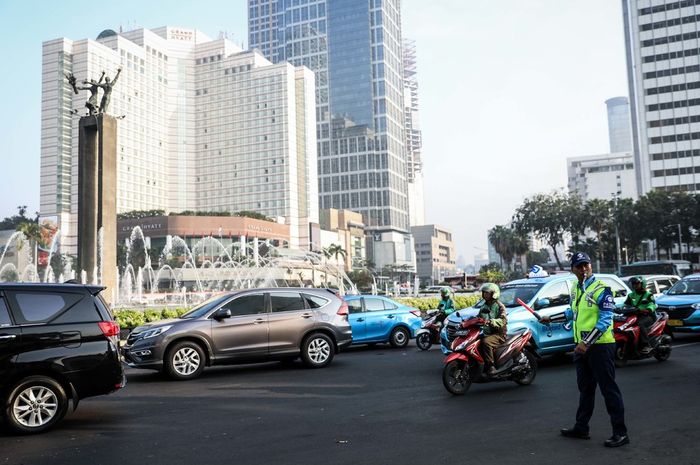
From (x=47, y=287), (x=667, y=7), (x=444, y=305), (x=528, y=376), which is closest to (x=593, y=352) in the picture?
(x=528, y=376)

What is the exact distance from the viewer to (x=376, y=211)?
6506 inches

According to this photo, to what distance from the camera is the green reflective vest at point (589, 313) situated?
18.9 feet

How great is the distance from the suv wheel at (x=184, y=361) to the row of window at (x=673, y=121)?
104882 millimetres

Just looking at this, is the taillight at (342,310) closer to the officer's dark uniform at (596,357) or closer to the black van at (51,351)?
the black van at (51,351)

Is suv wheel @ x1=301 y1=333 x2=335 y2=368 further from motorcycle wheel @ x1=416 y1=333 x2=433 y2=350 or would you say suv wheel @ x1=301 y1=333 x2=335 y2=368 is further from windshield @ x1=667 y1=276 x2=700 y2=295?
windshield @ x1=667 y1=276 x2=700 y2=295

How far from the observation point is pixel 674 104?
96812 millimetres

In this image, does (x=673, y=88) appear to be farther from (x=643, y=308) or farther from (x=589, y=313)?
(x=589, y=313)

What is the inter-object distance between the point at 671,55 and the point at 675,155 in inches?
664

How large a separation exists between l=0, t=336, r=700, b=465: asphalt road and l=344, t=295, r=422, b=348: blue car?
4650mm

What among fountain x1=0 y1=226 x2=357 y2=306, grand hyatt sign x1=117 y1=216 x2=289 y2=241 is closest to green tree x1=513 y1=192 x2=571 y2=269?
fountain x1=0 y1=226 x2=357 y2=306

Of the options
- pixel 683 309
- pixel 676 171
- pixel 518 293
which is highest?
pixel 676 171

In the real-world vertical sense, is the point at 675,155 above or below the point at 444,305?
above

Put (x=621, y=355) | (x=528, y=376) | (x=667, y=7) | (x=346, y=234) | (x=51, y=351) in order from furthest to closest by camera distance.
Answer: (x=346, y=234) → (x=667, y=7) → (x=621, y=355) → (x=528, y=376) → (x=51, y=351)

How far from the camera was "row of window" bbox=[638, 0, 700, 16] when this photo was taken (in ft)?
315
